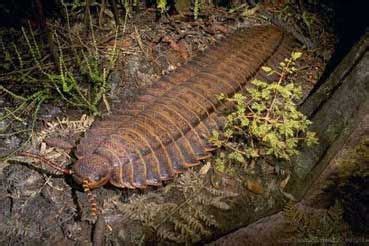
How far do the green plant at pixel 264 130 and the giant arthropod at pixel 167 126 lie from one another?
7.4 inches

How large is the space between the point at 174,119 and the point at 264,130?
0.75 meters

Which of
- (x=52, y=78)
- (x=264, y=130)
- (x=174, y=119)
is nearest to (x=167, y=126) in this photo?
(x=174, y=119)

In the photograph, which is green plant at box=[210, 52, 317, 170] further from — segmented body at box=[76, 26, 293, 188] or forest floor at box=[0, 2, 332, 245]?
forest floor at box=[0, 2, 332, 245]

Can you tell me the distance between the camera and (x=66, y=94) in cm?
385

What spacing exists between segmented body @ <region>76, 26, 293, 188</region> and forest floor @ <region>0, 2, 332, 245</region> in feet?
1.06

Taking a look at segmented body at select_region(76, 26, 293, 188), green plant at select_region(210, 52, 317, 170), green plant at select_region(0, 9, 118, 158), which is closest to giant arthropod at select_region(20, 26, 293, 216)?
segmented body at select_region(76, 26, 293, 188)

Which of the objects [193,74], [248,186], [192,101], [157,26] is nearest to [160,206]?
[248,186]

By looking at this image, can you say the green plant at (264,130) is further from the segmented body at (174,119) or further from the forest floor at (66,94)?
the forest floor at (66,94)

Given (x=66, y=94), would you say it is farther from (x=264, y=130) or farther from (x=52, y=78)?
(x=264, y=130)

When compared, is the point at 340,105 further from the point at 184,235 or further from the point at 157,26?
the point at 157,26

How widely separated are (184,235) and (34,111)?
6.18 ft

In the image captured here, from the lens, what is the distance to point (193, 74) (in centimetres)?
395

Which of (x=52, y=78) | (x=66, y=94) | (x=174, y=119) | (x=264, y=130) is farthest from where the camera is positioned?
(x=66, y=94)

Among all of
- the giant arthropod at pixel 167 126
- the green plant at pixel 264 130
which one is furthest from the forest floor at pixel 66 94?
the green plant at pixel 264 130
